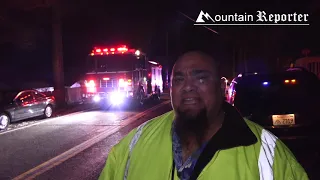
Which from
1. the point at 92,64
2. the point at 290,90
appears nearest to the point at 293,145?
the point at 290,90

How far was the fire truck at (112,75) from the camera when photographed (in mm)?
19938

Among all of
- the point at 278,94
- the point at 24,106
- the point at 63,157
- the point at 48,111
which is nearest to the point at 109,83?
the point at 48,111

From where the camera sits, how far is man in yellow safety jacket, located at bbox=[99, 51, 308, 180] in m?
1.80

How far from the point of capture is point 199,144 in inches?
84.1

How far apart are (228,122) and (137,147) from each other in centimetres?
53

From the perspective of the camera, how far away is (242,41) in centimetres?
3753

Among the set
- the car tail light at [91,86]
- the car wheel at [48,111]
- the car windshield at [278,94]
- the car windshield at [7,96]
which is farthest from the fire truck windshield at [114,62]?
the car windshield at [278,94]

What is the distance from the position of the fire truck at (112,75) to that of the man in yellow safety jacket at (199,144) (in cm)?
1772

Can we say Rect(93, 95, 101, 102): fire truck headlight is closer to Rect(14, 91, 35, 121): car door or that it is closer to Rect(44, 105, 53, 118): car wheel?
Rect(44, 105, 53, 118): car wheel

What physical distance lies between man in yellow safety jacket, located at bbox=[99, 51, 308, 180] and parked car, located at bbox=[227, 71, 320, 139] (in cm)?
525

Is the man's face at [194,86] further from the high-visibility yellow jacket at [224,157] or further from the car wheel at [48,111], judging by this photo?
the car wheel at [48,111]

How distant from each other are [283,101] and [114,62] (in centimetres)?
1392

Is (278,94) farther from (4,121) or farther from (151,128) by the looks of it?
(4,121)

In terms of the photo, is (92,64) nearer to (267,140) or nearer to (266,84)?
(266,84)
